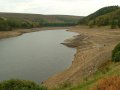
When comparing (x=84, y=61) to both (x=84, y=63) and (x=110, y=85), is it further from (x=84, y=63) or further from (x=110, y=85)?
(x=110, y=85)

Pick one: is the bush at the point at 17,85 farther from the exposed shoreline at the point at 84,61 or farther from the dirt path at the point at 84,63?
the dirt path at the point at 84,63

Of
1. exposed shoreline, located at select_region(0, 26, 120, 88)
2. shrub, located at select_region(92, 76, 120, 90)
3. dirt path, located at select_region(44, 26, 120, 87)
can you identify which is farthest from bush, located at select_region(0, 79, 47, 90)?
dirt path, located at select_region(44, 26, 120, 87)

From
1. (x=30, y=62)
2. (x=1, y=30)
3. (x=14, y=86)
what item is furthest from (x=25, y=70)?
(x=1, y=30)

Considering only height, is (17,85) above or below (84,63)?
above

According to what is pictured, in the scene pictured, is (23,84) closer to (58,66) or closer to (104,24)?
(58,66)

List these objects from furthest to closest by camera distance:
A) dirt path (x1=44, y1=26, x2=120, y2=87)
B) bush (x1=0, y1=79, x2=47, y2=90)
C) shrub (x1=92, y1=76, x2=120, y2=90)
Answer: dirt path (x1=44, y1=26, x2=120, y2=87) → bush (x1=0, y1=79, x2=47, y2=90) → shrub (x1=92, y1=76, x2=120, y2=90)

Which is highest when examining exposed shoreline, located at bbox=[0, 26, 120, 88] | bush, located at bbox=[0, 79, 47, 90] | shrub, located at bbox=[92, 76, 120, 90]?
shrub, located at bbox=[92, 76, 120, 90]

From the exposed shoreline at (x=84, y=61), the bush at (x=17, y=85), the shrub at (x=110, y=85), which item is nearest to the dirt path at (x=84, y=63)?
the exposed shoreline at (x=84, y=61)

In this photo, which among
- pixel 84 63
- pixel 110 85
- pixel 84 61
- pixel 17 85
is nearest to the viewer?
pixel 110 85

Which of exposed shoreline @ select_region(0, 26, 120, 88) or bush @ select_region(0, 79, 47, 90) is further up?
bush @ select_region(0, 79, 47, 90)

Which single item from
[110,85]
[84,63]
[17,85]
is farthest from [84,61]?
[110,85]

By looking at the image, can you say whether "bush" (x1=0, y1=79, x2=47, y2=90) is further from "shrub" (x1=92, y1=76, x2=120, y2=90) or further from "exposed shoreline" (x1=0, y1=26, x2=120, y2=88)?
"exposed shoreline" (x1=0, y1=26, x2=120, y2=88)

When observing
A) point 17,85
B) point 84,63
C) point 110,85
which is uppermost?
point 110,85

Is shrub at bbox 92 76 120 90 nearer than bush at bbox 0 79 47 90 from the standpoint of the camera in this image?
Yes
